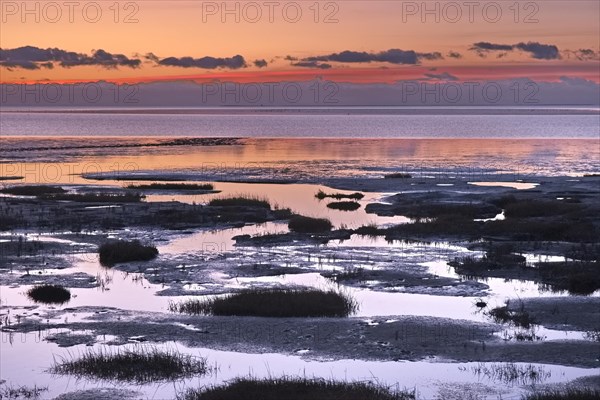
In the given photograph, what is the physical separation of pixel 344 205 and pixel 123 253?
18435mm

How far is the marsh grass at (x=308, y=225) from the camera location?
36.7m

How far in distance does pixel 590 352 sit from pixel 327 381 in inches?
239

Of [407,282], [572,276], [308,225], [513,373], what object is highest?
[308,225]

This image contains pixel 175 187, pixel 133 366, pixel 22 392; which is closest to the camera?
pixel 22 392

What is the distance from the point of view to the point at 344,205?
4609 cm

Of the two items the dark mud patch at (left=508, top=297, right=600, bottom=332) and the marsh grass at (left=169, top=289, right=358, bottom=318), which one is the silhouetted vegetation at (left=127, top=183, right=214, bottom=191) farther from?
the dark mud patch at (left=508, top=297, right=600, bottom=332)

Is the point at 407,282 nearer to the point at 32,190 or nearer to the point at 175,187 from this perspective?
the point at 175,187

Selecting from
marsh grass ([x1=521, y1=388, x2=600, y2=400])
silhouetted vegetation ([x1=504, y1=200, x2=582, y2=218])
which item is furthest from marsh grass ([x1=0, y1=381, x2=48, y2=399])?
silhouetted vegetation ([x1=504, y1=200, x2=582, y2=218])

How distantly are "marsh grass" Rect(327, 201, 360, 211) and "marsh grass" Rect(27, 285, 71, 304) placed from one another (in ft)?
75.3

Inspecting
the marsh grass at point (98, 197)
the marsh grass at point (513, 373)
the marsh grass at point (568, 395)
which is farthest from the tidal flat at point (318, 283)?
the marsh grass at point (568, 395)

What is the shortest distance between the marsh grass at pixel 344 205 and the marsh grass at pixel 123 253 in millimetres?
16536

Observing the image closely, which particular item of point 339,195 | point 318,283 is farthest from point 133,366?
point 339,195

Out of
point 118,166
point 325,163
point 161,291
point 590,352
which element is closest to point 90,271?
point 161,291

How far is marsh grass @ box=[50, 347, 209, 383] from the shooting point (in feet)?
56.2
